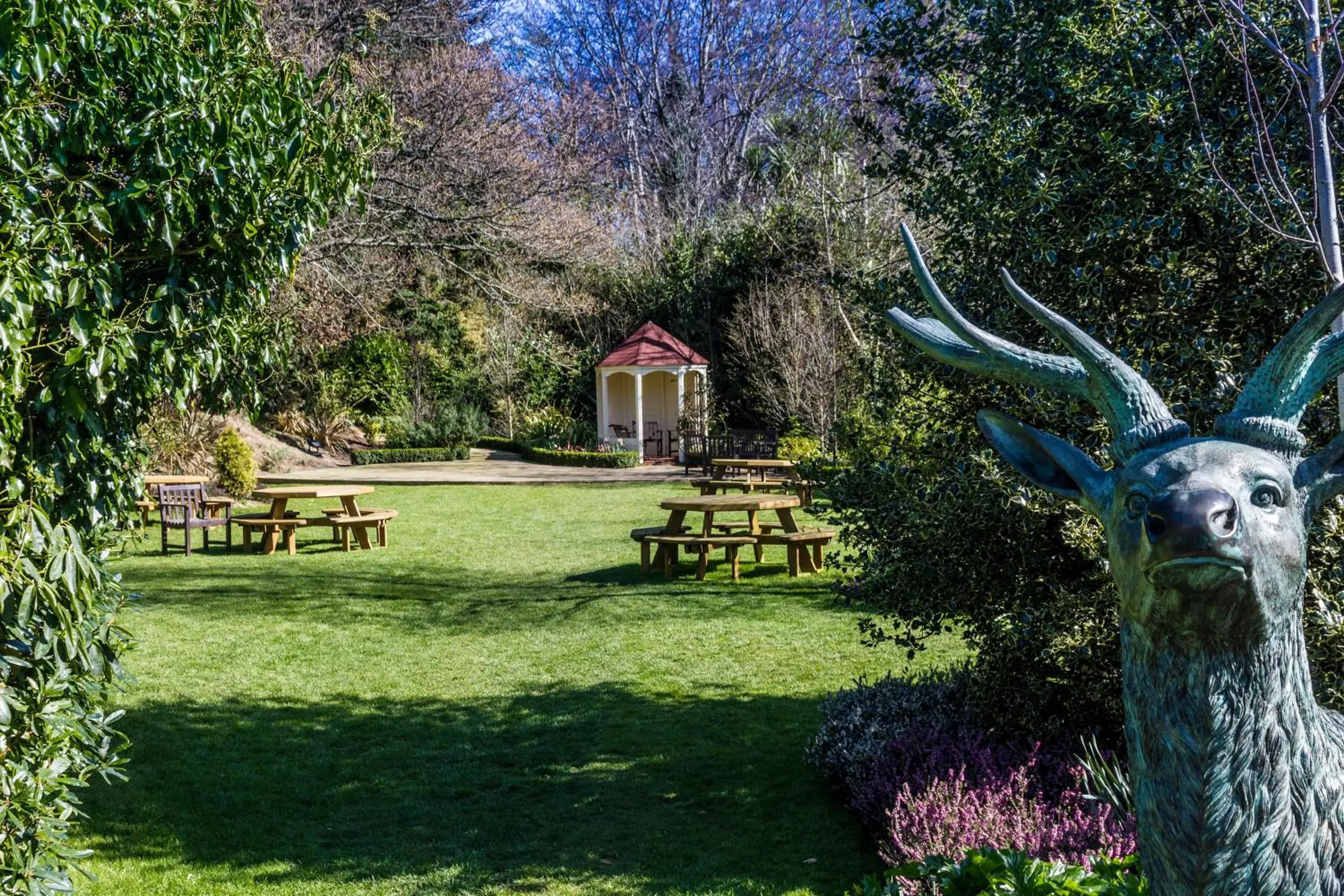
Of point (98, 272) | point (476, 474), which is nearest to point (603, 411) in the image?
point (476, 474)

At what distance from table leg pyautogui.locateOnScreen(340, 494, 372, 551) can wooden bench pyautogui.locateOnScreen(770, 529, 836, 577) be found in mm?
6281

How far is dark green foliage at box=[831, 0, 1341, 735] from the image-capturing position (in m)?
5.29

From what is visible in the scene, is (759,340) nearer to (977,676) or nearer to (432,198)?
(432,198)

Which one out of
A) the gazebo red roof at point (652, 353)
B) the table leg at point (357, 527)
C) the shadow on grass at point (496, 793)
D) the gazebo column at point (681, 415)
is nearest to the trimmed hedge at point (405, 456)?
the gazebo red roof at point (652, 353)

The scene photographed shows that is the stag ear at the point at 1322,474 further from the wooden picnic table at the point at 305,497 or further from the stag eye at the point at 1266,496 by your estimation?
the wooden picnic table at the point at 305,497

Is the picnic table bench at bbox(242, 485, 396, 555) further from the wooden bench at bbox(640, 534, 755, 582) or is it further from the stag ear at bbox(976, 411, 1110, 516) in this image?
the stag ear at bbox(976, 411, 1110, 516)

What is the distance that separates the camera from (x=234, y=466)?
Result: 2123 cm

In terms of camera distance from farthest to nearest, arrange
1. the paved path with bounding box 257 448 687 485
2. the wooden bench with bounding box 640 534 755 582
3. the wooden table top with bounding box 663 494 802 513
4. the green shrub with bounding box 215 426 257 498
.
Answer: the paved path with bounding box 257 448 687 485 → the green shrub with bounding box 215 426 257 498 → the wooden table top with bounding box 663 494 802 513 → the wooden bench with bounding box 640 534 755 582

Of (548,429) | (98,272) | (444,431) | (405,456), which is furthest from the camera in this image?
(444,431)

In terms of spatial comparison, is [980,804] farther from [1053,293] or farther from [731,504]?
[731,504]

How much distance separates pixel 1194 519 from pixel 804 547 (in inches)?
489

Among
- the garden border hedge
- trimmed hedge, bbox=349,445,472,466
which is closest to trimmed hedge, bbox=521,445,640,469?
the garden border hedge

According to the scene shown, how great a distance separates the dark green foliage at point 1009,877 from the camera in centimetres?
381

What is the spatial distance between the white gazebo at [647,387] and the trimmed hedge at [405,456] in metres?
4.30
